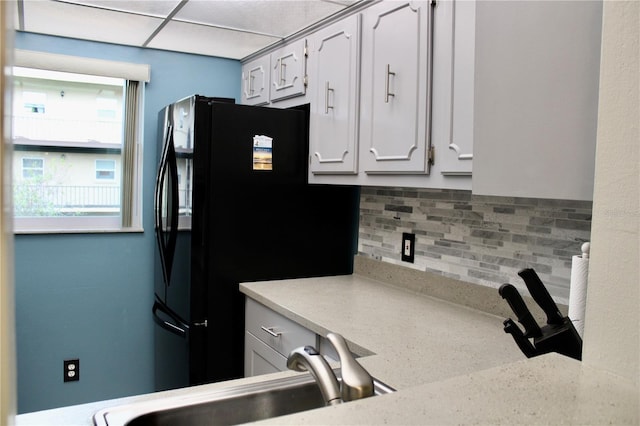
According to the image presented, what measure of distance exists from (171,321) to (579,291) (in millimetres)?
2016

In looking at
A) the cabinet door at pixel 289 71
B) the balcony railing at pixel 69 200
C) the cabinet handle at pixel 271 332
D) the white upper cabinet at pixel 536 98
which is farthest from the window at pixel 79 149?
the white upper cabinet at pixel 536 98

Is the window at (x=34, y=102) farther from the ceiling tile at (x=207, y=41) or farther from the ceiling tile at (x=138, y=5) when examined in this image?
the ceiling tile at (x=138, y=5)

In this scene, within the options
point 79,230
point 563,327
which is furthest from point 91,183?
point 563,327

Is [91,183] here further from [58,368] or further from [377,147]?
[377,147]

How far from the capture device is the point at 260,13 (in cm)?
239

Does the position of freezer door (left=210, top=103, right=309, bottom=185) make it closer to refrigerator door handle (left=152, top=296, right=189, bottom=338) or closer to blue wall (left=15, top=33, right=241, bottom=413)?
refrigerator door handle (left=152, top=296, right=189, bottom=338)

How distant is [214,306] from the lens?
235 cm

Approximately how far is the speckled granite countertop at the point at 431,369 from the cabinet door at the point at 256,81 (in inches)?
45.9

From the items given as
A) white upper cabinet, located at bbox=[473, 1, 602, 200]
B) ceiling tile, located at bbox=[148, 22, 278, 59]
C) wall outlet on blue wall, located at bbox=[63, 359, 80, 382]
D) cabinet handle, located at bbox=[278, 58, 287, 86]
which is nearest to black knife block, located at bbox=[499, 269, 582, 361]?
white upper cabinet, located at bbox=[473, 1, 602, 200]

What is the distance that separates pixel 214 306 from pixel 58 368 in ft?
4.09

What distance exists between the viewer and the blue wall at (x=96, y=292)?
9.46 ft

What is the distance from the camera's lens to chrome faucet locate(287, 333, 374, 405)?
69 centimetres

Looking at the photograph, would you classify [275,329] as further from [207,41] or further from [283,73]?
[207,41]

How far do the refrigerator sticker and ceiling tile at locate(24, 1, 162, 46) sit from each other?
31.4 inches
